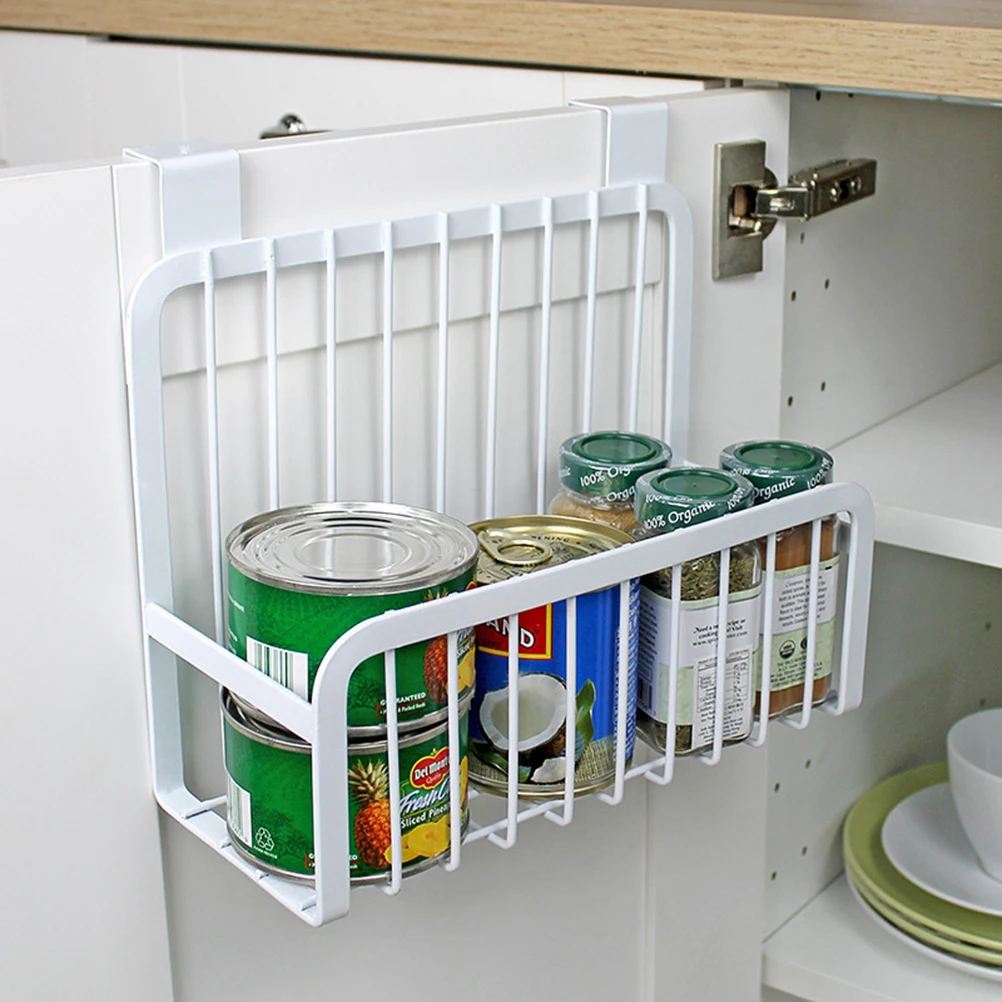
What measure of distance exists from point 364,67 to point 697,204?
0.93 ft

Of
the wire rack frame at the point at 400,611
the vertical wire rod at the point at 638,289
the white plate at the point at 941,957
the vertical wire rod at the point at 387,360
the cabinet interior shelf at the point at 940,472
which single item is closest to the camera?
the wire rack frame at the point at 400,611

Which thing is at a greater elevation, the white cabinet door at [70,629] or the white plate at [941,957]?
the white cabinet door at [70,629]

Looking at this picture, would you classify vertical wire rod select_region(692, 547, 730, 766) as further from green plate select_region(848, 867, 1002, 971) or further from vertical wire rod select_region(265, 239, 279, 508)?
green plate select_region(848, 867, 1002, 971)

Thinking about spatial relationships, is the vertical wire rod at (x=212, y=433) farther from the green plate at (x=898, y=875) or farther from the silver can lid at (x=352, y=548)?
the green plate at (x=898, y=875)

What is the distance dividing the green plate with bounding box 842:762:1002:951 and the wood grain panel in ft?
2.08

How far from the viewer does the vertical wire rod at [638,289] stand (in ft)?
2.54

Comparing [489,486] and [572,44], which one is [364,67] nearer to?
[572,44]

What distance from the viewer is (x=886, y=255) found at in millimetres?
1030

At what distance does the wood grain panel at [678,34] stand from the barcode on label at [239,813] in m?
0.48

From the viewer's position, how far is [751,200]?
0.86 meters

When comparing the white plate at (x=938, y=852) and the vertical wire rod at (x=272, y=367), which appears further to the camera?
the white plate at (x=938, y=852)

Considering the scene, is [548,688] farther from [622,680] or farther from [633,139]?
[633,139]

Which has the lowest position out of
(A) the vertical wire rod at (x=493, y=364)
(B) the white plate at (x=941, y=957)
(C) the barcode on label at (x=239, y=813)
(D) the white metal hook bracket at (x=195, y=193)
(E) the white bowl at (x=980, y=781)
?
(B) the white plate at (x=941, y=957)

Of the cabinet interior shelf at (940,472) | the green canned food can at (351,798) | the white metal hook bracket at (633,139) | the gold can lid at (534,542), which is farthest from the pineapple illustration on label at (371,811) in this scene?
the cabinet interior shelf at (940,472)
